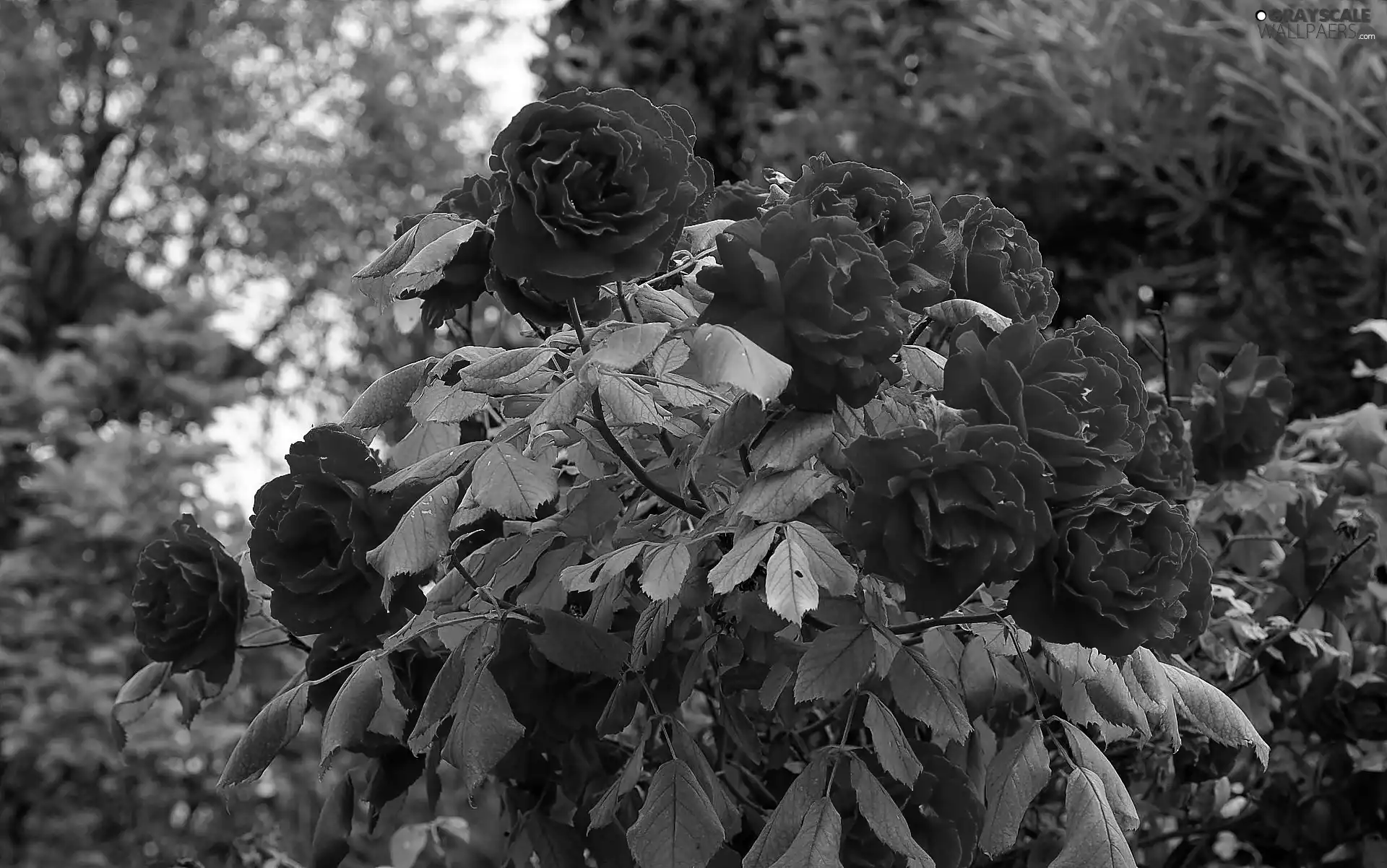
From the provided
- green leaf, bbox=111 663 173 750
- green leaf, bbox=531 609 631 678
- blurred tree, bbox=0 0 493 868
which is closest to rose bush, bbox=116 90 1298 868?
green leaf, bbox=531 609 631 678

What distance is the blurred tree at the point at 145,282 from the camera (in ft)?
14.1

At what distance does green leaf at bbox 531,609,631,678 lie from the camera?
0.97 m

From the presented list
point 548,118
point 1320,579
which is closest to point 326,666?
point 548,118

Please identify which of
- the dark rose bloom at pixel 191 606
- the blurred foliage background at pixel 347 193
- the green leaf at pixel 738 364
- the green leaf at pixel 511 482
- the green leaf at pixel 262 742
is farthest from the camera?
the blurred foliage background at pixel 347 193

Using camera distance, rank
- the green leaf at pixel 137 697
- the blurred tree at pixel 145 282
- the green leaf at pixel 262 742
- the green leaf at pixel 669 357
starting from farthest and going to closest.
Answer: the blurred tree at pixel 145 282 < the green leaf at pixel 137 697 < the green leaf at pixel 262 742 < the green leaf at pixel 669 357

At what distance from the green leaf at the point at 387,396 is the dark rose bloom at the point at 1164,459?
64 cm

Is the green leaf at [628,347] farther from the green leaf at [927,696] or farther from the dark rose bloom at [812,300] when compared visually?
the green leaf at [927,696]

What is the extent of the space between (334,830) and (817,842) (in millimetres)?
605

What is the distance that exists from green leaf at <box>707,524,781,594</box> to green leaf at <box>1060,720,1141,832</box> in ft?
1.08

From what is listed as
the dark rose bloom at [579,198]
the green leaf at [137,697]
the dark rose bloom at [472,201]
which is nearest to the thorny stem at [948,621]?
the dark rose bloom at [579,198]

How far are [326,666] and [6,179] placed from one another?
630 cm

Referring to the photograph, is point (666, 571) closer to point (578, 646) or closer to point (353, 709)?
point (578, 646)

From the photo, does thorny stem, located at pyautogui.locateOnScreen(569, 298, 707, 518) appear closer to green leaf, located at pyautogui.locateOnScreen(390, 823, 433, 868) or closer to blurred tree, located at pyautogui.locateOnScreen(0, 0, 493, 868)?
green leaf, located at pyautogui.locateOnScreen(390, 823, 433, 868)

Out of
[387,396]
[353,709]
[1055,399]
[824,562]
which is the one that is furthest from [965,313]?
[353,709]
